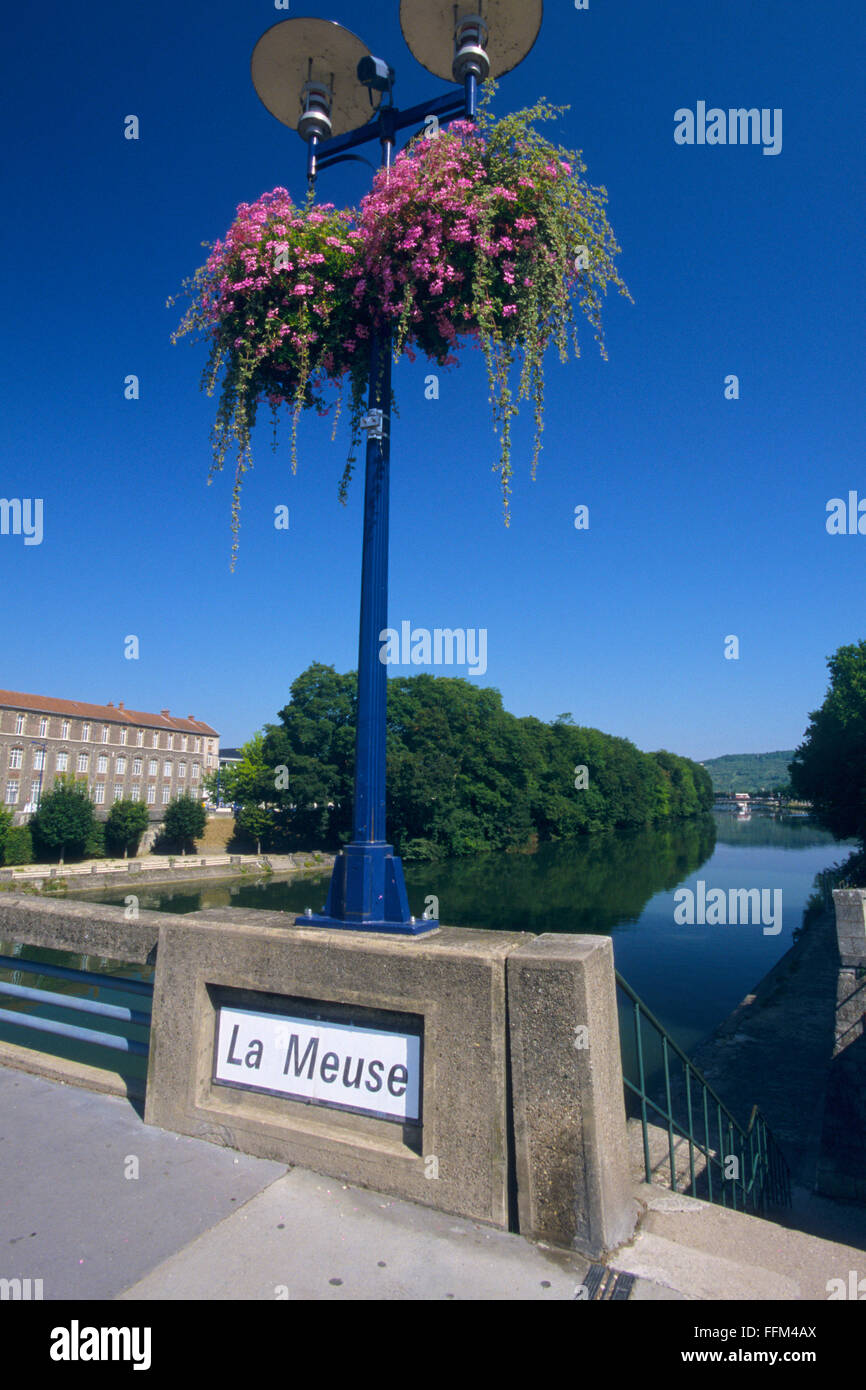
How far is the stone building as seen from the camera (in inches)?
2532

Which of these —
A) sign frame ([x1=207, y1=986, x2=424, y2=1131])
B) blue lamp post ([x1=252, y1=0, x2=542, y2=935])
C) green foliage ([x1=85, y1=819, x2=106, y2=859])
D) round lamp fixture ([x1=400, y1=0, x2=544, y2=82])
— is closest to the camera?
sign frame ([x1=207, y1=986, x2=424, y2=1131])

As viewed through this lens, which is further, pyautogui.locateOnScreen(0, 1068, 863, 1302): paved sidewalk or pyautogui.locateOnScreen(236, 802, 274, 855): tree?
pyautogui.locateOnScreen(236, 802, 274, 855): tree

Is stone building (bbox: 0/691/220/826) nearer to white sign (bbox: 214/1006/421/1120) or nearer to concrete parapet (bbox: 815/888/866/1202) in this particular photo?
concrete parapet (bbox: 815/888/866/1202)

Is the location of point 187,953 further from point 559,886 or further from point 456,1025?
point 559,886

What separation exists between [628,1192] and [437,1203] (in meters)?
Answer: 0.77

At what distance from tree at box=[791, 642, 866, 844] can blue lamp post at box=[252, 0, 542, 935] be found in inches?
1562

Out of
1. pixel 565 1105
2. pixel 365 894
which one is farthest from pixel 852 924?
pixel 565 1105

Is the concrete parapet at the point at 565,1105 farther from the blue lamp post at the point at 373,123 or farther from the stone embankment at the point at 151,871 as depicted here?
the stone embankment at the point at 151,871

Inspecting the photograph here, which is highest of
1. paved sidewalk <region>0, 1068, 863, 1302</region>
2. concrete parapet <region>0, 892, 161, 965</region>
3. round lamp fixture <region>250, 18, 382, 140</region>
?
round lamp fixture <region>250, 18, 382, 140</region>

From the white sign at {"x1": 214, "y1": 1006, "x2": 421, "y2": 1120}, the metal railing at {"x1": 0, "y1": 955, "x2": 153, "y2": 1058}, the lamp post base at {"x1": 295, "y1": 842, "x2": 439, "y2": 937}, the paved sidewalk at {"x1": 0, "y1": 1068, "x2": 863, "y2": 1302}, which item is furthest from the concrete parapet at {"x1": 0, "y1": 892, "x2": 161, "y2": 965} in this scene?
the paved sidewalk at {"x1": 0, "y1": 1068, "x2": 863, "y2": 1302}

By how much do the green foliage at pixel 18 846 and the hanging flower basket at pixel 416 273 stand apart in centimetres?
5309

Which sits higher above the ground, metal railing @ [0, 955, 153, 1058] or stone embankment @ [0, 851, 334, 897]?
metal railing @ [0, 955, 153, 1058]

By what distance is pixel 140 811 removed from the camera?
58.6 meters
